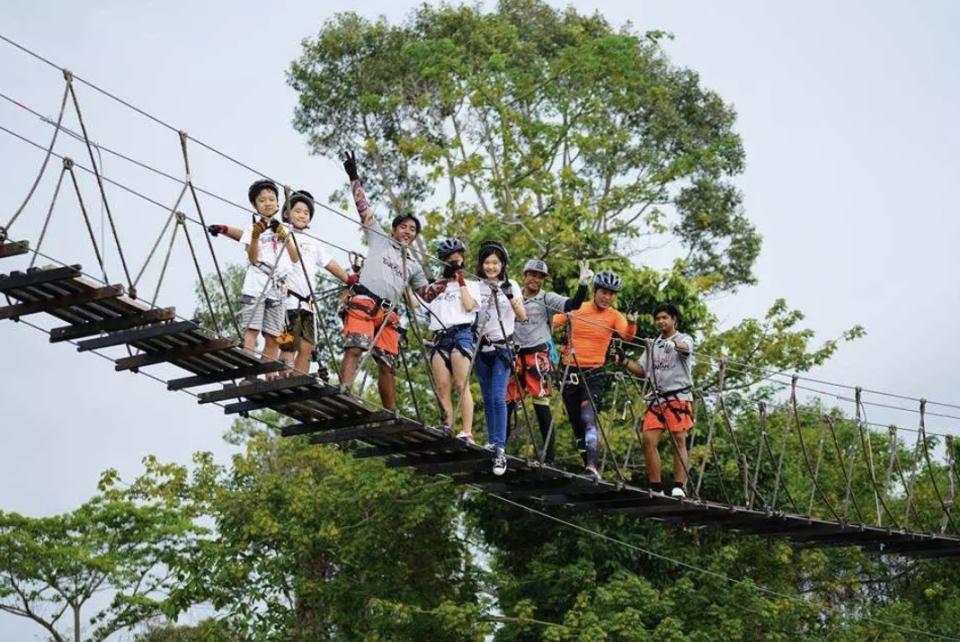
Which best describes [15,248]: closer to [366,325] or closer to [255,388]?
[255,388]

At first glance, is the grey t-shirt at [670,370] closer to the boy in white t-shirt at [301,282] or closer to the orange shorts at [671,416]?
the orange shorts at [671,416]

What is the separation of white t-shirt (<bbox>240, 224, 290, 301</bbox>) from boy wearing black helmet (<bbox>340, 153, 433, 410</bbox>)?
0.58 meters

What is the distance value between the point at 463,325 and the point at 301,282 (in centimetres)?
119

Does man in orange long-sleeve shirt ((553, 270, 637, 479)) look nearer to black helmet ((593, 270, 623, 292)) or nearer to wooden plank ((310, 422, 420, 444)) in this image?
black helmet ((593, 270, 623, 292))

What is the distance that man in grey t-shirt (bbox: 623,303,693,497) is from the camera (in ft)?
40.6

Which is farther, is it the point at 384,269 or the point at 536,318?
the point at 536,318

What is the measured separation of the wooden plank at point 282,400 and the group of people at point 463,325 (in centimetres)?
17

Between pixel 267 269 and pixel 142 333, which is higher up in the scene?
pixel 267 269

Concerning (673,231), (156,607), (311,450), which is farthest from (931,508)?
(156,607)

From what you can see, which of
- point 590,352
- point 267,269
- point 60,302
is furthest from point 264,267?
point 590,352

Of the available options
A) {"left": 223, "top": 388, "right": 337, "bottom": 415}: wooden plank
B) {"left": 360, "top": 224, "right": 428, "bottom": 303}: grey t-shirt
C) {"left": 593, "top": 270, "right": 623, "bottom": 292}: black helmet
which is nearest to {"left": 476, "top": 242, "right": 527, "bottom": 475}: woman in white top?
{"left": 360, "top": 224, "right": 428, "bottom": 303}: grey t-shirt

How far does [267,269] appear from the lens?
1002 cm

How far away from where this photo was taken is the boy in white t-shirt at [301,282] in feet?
33.0

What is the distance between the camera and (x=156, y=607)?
86.6ft
